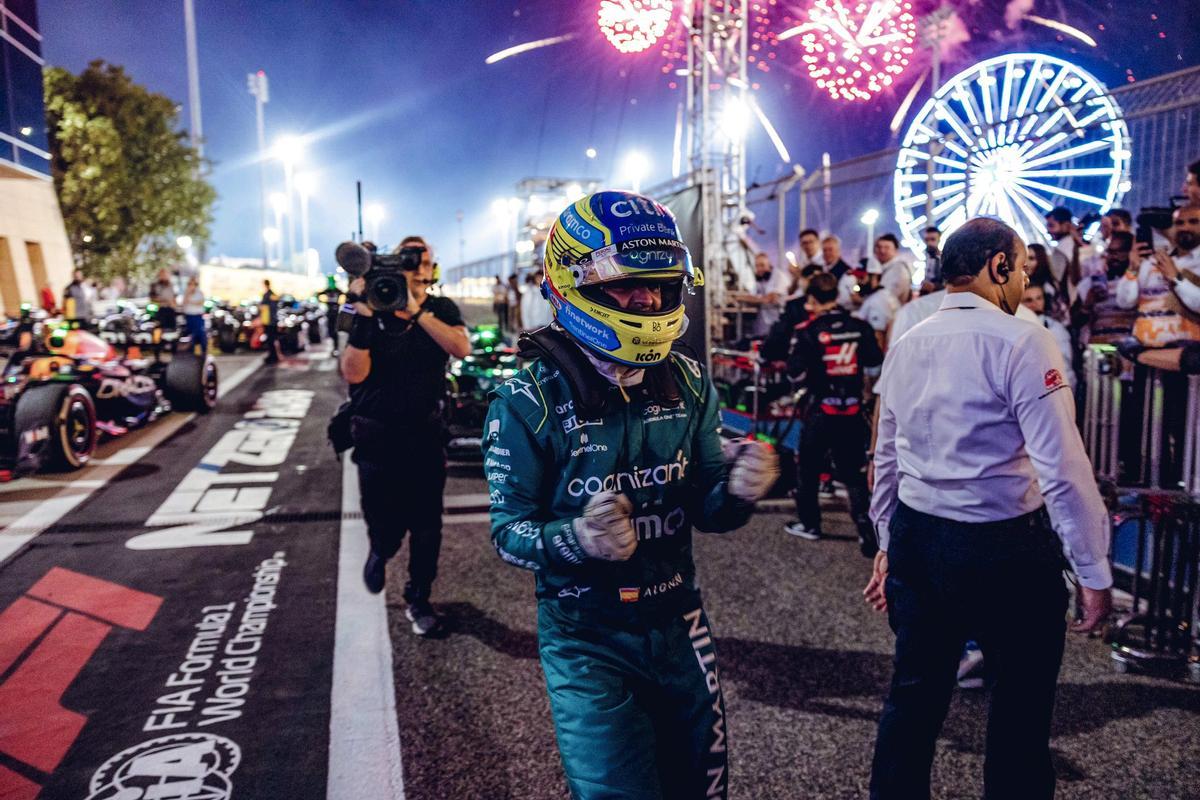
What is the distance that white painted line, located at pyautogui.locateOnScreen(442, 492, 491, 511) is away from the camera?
7809 mm

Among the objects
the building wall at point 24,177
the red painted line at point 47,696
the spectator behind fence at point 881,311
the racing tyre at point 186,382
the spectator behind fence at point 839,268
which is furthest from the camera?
the building wall at point 24,177

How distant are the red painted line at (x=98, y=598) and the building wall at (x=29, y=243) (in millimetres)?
28845

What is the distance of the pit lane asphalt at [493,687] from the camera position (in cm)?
326

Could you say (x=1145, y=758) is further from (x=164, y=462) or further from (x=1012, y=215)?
(x=164, y=462)

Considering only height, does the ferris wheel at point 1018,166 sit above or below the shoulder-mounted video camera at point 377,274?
above

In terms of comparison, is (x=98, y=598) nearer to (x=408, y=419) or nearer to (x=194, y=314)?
(x=408, y=419)

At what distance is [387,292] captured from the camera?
4398mm

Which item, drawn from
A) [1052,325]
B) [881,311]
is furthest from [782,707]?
[881,311]

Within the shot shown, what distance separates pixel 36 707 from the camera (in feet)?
12.5

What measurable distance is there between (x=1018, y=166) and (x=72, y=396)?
10.5 metres

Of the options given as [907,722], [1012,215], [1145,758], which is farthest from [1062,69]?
[907,722]

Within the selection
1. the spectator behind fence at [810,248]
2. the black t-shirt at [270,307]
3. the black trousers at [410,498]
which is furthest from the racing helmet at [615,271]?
the black t-shirt at [270,307]

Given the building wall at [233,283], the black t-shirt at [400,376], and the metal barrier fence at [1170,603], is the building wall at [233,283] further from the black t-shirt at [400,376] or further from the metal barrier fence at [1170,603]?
the metal barrier fence at [1170,603]

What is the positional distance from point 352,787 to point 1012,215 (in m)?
9.78
